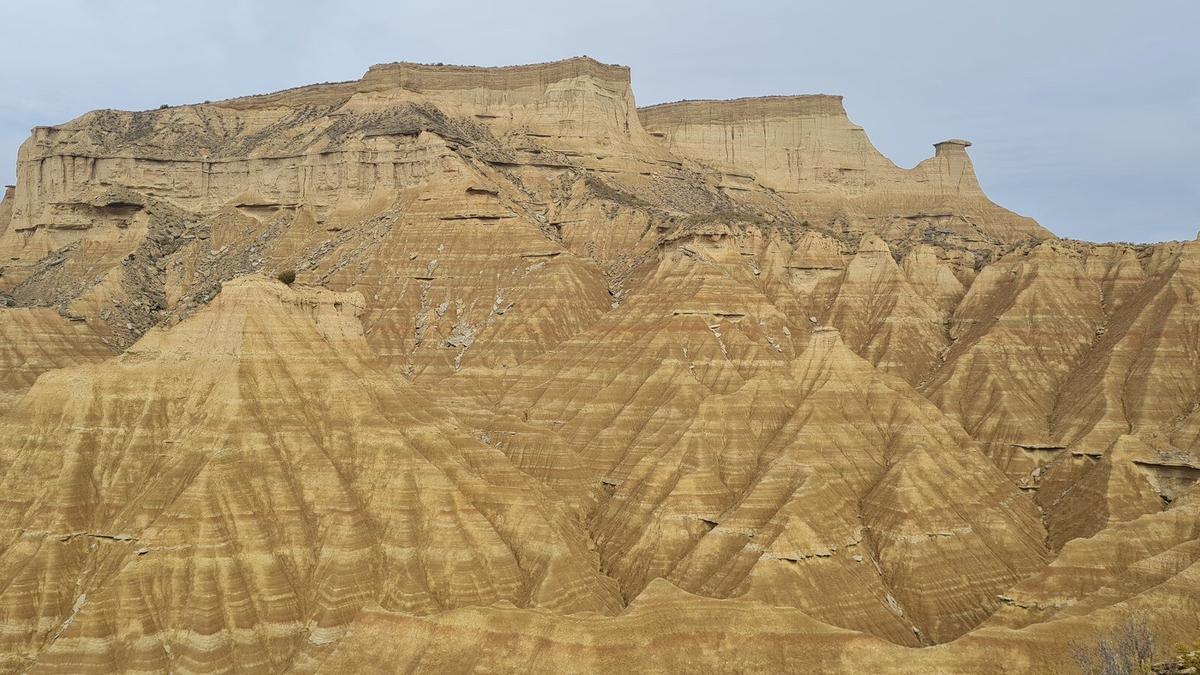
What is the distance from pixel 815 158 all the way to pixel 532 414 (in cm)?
10231

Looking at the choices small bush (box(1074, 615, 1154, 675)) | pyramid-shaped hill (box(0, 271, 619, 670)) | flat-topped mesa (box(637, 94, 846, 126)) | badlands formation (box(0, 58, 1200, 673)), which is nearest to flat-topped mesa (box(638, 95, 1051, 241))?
flat-topped mesa (box(637, 94, 846, 126))

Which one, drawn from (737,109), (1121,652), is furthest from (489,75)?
(1121,652)

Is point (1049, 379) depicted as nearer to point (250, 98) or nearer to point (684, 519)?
point (684, 519)

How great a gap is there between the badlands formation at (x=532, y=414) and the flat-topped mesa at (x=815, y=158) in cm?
1808

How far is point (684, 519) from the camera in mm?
70438

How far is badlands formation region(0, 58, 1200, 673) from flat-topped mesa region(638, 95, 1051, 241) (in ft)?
59.3

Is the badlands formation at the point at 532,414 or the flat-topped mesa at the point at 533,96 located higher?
the flat-topped mesa at the point at 533,96

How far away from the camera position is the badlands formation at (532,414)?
2047 inches

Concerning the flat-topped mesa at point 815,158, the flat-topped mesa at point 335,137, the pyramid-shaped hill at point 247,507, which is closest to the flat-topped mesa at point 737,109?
the flat-topped mesa at point 815,158

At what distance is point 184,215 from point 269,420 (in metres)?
87.6

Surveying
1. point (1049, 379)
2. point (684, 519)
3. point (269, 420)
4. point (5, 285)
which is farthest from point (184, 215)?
point (1049, 379)

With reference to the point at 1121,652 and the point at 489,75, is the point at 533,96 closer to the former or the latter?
the point at 489,75

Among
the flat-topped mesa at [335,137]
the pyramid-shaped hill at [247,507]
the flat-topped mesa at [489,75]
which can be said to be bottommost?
the pyramid-shaped hill at [247,507]

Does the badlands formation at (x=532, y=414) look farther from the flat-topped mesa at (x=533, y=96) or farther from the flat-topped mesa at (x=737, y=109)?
the flat-topped mesa at (x=737, y=109)
